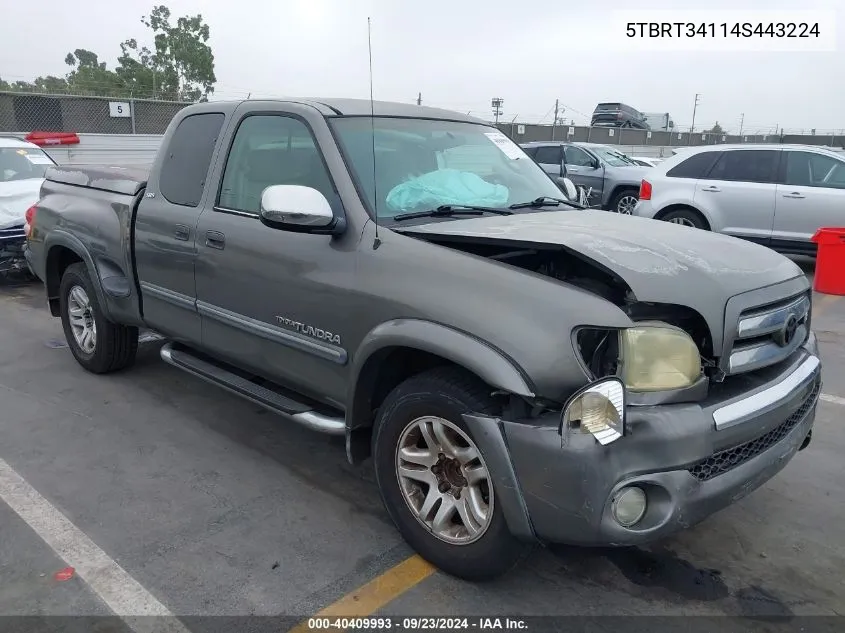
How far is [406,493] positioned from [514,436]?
0.72 metres

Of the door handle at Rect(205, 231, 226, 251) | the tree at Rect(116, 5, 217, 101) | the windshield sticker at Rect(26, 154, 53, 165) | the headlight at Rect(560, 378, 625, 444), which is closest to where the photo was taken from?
the headlight at Rect(560, 378, 625, 444)

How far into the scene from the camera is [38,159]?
9.23m

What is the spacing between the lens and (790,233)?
8.95 metres

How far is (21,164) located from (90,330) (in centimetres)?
514

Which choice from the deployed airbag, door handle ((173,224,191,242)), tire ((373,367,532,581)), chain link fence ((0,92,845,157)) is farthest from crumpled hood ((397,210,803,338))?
chain link fence ((0,92,845,157))

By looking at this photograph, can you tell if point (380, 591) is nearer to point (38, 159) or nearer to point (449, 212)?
point (449, 212)

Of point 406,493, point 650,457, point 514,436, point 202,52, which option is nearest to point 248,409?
point 406,493

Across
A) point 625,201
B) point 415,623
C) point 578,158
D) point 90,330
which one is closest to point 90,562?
point 415,623

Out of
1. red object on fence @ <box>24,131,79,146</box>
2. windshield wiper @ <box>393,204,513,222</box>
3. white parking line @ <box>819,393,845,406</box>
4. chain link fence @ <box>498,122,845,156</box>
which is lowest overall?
white parking line @ <box>819,393,845,406</box>

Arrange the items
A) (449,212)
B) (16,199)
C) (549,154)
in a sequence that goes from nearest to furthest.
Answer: (449,212) → (16,199) → (549,154)

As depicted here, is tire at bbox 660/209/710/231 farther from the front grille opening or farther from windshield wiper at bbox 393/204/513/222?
the front grille opening

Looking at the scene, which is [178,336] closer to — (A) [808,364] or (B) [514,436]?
(B) [514,436]

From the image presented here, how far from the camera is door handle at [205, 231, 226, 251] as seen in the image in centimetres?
365

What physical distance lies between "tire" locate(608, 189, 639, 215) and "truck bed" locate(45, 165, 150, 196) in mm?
10030
